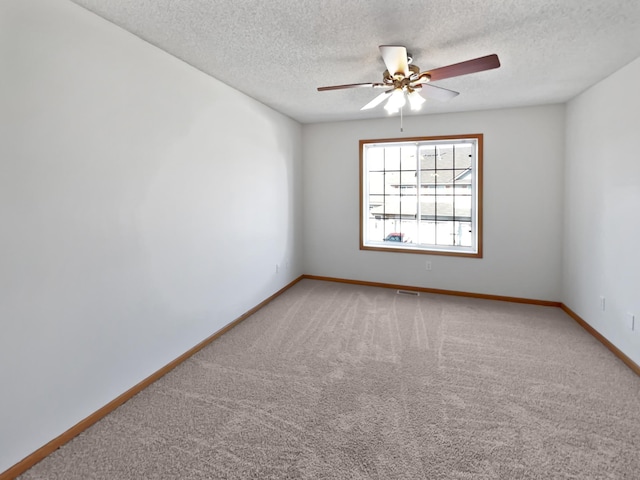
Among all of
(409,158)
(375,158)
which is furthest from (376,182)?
(409,158)

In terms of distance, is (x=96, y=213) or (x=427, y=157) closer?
(x=96, y=213)

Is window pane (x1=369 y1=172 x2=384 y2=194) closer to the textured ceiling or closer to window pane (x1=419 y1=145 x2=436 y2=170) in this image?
window pane (x1=419 y1=145 x2=436 y2=170)

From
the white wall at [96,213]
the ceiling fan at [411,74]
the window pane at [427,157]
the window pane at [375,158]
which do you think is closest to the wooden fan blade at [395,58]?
the ceiling fan at [411,74]

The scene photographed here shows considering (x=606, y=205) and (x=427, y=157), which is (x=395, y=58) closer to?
(x=606, y=205)

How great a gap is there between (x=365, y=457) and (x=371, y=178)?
3800 mm

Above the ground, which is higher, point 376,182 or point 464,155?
point 464,155

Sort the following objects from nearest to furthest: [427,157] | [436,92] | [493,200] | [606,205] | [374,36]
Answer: [374,36]
[436,92]
[606,205]
[493,200]
[427,157]

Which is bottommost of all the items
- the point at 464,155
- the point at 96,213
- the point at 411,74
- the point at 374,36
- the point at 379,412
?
the point at 379,412

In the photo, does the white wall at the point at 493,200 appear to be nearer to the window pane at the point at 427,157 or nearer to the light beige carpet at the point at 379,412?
the window pane at the point at 427,157

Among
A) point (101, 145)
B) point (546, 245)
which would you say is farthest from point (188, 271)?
point (546, 245)

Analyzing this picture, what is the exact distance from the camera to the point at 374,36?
215cm

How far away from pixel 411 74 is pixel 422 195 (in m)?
2.45

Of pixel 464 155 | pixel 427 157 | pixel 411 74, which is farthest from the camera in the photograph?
pixel 427 157

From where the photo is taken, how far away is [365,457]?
1720 mm
